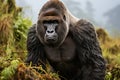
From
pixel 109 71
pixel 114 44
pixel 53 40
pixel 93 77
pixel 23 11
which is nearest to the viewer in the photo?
pixel 53 40

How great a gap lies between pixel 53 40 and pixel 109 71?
5.57 feet

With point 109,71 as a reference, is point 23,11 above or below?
above

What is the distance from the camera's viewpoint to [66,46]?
242 inches

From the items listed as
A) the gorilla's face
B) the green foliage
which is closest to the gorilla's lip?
the gorilla's face

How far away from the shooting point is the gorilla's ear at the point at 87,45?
595cm

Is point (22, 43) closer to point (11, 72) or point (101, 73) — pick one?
point (101, 73)

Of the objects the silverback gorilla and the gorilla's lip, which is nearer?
the gorilla's lip

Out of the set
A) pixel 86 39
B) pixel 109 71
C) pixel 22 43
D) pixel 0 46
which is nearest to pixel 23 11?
pixel 22 43

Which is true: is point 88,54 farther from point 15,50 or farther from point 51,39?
point 15,50

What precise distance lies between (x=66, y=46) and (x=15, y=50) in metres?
1.96

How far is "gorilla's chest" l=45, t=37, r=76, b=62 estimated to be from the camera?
612 cm

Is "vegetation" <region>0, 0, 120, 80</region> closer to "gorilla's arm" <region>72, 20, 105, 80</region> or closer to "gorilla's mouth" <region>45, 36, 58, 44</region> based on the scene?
"gorilla's mouth" <region>45, 36, 58, 44</region>

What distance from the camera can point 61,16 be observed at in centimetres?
577

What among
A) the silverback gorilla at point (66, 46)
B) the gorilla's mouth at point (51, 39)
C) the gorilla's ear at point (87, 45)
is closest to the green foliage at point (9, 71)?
the gorilla's mouth at point (51, 39)
